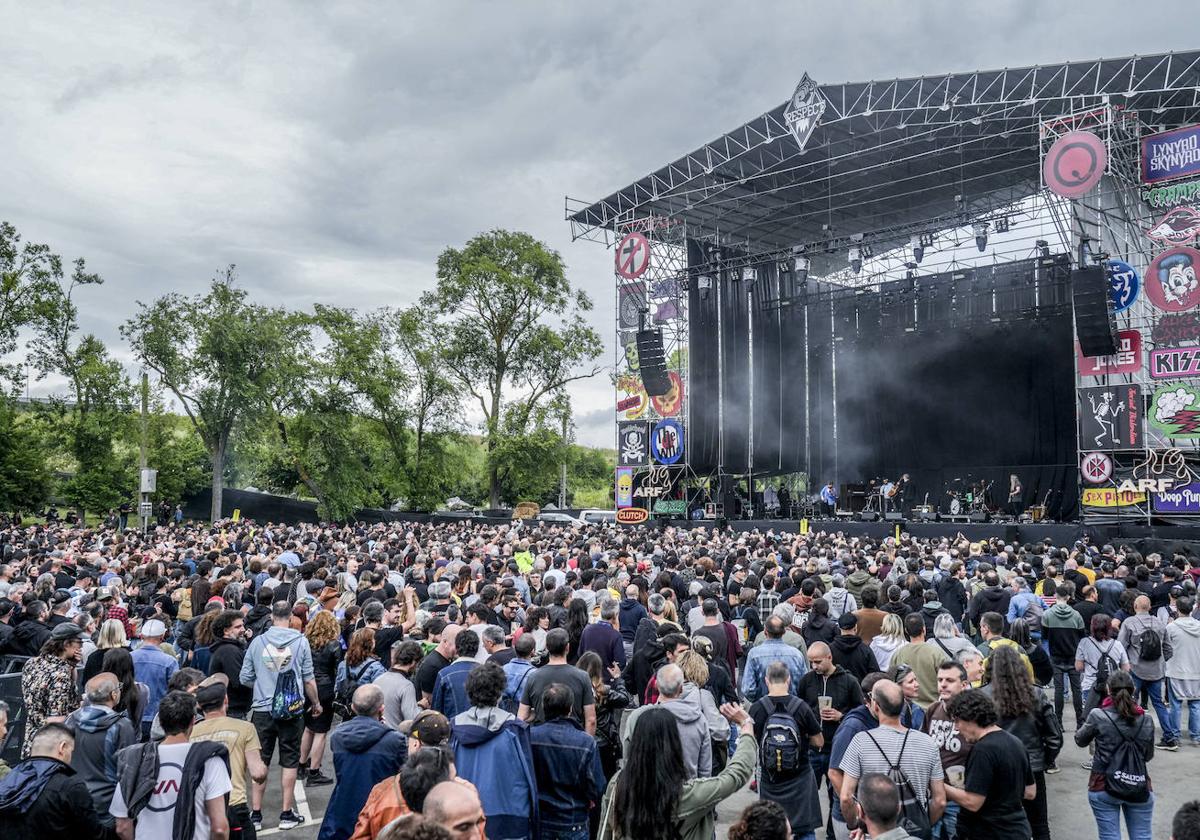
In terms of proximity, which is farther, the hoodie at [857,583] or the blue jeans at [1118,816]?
the hoodie at [857,583]

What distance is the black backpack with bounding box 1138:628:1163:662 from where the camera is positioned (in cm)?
752

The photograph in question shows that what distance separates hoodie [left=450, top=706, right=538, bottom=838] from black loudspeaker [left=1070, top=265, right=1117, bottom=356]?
18.5 metres

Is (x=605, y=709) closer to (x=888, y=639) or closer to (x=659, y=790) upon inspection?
(x=659, y=790)

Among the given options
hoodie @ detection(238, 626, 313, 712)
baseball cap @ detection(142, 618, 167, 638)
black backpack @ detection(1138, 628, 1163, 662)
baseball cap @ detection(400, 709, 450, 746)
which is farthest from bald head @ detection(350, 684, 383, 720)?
black backpack @ detection(1138, 628, 1163, 662)

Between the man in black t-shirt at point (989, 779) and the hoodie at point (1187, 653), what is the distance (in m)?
5.09

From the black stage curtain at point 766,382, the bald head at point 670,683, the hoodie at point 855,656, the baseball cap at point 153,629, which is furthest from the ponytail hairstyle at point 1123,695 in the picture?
the black stage curtain at point 766,382

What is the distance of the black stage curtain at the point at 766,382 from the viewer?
28.7 meters

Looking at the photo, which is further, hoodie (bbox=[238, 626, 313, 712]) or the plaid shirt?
the plaid shirt

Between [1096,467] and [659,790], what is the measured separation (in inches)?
777

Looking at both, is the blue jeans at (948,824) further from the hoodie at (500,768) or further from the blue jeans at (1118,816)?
the hoodie at (500,768)

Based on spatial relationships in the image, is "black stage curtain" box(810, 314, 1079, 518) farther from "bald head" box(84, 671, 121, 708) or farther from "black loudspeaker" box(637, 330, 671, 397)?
"bald head" box(84, 671, 121, 708)

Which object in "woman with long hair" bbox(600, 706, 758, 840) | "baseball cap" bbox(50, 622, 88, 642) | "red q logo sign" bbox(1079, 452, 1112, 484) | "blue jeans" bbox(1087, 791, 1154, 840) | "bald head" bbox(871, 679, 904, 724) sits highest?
"red q logo sign" bbox(1079, 452, 1112, 484)

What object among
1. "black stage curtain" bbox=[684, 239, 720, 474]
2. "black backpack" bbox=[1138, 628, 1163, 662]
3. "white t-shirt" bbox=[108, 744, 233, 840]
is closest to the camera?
"white t-shirt" bbox=[108, 744, 233, 840]

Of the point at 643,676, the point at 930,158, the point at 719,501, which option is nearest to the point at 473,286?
the point at 719,501
